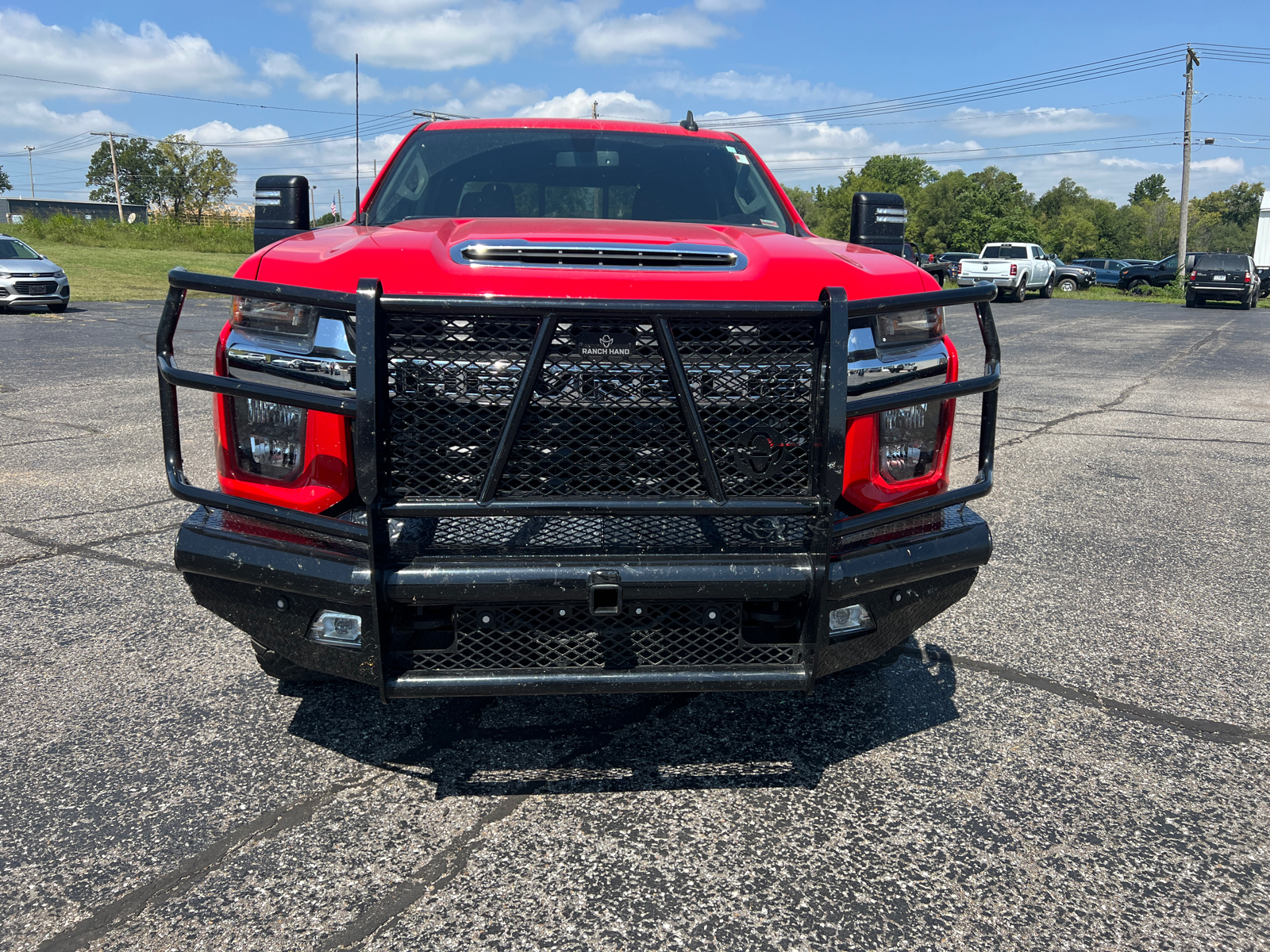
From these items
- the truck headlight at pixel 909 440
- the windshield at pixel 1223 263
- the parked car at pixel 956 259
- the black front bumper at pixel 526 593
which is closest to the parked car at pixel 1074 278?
the parked car at pixel 956 259

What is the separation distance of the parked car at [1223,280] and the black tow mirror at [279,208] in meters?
32.8

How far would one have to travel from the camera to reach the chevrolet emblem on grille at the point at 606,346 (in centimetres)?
236

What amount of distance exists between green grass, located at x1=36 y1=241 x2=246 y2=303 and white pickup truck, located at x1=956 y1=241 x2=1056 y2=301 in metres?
22.4

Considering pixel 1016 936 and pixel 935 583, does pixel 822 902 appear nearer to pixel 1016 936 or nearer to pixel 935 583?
pixel 1016 936

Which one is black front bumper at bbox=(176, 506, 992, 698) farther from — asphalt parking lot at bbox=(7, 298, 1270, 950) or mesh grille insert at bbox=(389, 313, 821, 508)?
asphalt parking lot at bbox=(7, 298, 1270, 950)

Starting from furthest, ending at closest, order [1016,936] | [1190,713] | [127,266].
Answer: [127,266], [1190,713], [1016,936]

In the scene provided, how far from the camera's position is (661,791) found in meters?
2.76

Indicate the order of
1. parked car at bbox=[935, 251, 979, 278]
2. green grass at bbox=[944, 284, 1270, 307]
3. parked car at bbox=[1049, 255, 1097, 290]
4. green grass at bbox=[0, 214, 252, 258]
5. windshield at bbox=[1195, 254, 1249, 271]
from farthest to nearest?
1. green grass at bbox=[0, 214, 252, 258]
2. parked car at bbox=[1049, 255, 1097, 290]
3. green grass at bbox=[944, 284, 1270, 307]
4. parked car at bbox=[935, 251, 979, 278]
5. windshield at bbox=[1195, 254, 1249, 271]

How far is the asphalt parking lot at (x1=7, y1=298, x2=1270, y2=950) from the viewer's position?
2230mm

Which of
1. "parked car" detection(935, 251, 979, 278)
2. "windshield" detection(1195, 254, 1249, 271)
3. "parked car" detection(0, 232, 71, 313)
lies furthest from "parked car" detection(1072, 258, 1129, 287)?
"parked car" detection(0, 232, 71, 313)

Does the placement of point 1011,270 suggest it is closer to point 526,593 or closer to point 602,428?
point 602,428

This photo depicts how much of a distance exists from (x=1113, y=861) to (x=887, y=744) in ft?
2.41

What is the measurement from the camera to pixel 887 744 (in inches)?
120

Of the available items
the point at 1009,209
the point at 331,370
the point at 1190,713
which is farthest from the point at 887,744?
the point at 1009,209
